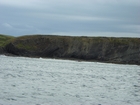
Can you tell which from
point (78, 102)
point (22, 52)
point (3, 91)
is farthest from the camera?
point (22, 52)

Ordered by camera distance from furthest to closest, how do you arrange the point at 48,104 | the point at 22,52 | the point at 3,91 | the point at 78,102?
1. the point at 22,52
2. the point at 3,91
3. the point at 78,102
4. the point at 48,104

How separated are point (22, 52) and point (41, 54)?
11.1m

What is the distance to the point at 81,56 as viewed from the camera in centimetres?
19812

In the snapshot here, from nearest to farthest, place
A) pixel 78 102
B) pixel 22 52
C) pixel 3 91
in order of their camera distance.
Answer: pixel 78 102 → pixel 3 91 → pixel 22 52

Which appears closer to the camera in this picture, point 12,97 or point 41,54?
point 12,97

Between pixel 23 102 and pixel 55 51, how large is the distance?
555 feet

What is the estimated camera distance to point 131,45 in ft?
648

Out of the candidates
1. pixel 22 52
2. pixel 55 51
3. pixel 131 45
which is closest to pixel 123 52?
pixel 131 45

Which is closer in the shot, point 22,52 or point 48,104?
point 48,104

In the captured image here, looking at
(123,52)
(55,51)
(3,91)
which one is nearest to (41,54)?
(55,51)

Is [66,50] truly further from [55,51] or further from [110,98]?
[110,98]

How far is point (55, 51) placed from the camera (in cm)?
19962

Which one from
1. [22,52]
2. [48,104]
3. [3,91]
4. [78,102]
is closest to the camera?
[48,104]

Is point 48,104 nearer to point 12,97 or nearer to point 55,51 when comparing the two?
point 12,97
